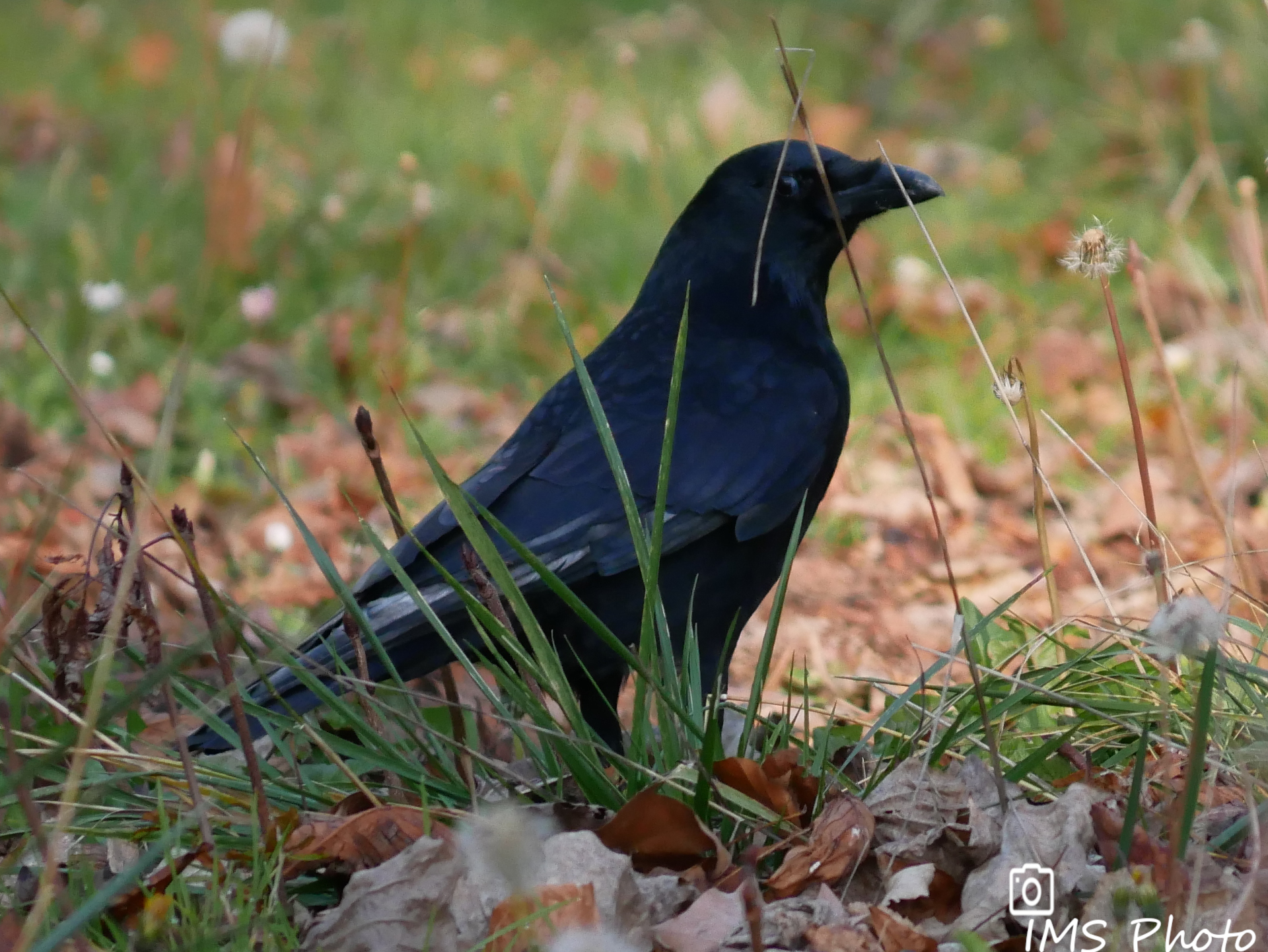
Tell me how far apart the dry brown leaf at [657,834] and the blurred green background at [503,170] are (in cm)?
220

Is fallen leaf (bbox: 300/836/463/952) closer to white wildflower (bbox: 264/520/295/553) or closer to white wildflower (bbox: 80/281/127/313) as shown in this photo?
white wildflower (bbox: 264/520/295/553)

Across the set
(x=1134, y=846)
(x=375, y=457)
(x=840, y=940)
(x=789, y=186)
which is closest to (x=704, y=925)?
(x=840, y=940)

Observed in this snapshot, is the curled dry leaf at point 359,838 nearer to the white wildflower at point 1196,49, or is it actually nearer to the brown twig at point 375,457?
the brown twig at point 375,457

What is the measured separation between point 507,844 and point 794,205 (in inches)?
84.5

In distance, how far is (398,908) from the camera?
1.76 meters

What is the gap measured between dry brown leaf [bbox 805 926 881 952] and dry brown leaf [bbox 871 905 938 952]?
12 mm

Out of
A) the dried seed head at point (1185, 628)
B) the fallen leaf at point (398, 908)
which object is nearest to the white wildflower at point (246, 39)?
the fallen leaf at point (398, 908)

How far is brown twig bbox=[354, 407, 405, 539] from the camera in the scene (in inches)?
75.2

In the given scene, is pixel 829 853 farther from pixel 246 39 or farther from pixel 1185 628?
pixel 246 39

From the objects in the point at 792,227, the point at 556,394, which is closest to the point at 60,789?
the point at 556,394

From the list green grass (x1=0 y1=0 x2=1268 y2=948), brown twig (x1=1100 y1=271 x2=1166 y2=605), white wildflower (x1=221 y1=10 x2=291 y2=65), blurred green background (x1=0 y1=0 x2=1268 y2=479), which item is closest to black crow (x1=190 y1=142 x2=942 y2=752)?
green grass (x1=0 y1=0 x2=1268 y2=948)

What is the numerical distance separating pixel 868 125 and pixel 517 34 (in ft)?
7.65

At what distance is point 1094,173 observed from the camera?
20.4 feet

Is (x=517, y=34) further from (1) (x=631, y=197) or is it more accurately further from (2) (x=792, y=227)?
(2) (x=792, y=227)
